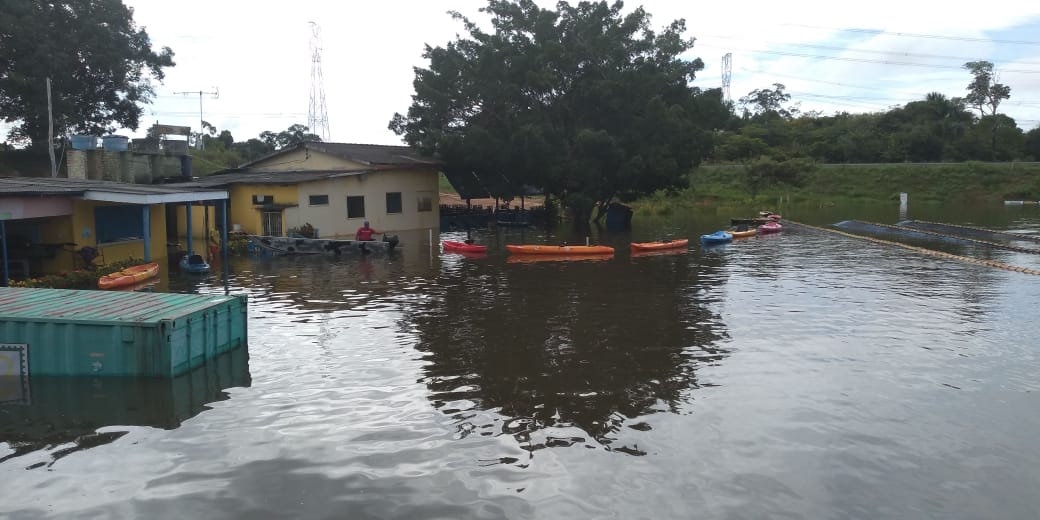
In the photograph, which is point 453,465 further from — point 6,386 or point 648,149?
point 648,149

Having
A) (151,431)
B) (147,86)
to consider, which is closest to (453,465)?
(151,431)

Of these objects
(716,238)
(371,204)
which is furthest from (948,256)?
(371,204)

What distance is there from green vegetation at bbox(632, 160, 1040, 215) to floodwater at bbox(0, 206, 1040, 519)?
55.8 metres

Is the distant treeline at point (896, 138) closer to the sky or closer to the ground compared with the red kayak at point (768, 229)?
closer to the sky

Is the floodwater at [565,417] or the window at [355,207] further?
the window at [355,207]

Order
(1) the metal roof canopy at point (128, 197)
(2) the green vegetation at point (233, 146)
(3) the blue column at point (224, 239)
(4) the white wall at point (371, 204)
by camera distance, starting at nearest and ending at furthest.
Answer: (1) the metal roof canopy at point (128, 197) → (3) the blue column at point (224, 239) → (4) the white wall at point (371, 204) → (2) the green vegetation at point (233, 146)

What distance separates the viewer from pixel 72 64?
4562 centimetres

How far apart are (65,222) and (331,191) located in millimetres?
15936

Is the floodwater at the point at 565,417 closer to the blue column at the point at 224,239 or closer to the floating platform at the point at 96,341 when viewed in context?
the floating platform at the point at 96,341

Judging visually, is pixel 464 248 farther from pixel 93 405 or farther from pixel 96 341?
pixel 93 405

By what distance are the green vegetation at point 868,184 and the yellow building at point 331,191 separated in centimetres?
3301

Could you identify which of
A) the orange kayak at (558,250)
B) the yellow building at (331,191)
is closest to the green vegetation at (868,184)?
the yellow building at (331,191)

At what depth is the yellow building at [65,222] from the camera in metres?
19.4

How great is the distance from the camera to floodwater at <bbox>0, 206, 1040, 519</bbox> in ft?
26.0
